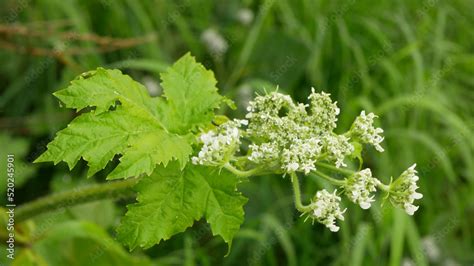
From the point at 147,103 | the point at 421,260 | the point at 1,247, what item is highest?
the point at 421,260

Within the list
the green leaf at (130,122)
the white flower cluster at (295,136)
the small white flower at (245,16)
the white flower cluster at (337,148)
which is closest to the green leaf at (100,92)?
the green leaf at (130,122)

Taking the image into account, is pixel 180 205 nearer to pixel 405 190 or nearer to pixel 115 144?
pixel 115 144

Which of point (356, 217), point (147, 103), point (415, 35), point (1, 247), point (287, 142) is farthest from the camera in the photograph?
point (415, 35)

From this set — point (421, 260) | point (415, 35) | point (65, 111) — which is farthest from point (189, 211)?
point (415, 35)

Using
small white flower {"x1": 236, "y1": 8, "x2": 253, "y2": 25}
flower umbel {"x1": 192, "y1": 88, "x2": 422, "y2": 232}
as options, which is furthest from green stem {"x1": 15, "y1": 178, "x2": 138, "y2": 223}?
small white flower {"x1": 236, "y1": 8, "x2": 253, "y2": 25}

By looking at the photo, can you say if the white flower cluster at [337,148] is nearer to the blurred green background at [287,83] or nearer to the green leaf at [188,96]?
the green leaf at [188,96]

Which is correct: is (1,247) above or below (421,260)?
below

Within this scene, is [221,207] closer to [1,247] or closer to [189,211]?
[189,211]

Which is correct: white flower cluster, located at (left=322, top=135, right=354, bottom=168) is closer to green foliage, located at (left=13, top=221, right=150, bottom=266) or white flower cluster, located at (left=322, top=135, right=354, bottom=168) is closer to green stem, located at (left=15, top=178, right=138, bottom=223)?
green stem, located at (left=15, top=178, right=138, bottom=223)
